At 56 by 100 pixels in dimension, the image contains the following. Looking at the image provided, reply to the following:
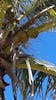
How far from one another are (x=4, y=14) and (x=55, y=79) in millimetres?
1781

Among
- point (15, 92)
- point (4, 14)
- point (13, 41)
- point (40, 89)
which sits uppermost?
point (4, 14)

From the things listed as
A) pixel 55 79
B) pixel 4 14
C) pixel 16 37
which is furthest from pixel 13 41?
pixel 55 79

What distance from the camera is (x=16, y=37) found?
507cm

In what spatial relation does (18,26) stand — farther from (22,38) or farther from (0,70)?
(0,70)

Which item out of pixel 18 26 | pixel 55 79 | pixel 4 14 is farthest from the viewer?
pixel 55 79

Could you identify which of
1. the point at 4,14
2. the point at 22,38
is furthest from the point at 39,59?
the point at 4,14

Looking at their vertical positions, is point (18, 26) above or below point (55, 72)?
above

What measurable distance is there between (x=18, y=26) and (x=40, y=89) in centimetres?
153

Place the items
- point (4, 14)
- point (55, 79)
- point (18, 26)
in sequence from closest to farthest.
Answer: point (4, 14), point (18, 26), point (55, 79)

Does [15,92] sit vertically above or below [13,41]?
below

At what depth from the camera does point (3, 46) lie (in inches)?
A: 199

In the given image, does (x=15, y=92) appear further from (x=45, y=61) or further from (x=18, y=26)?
(x=18, y=26)

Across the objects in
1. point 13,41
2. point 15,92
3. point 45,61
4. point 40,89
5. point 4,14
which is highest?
point 4,14

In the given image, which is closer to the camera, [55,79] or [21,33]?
[21,33]
